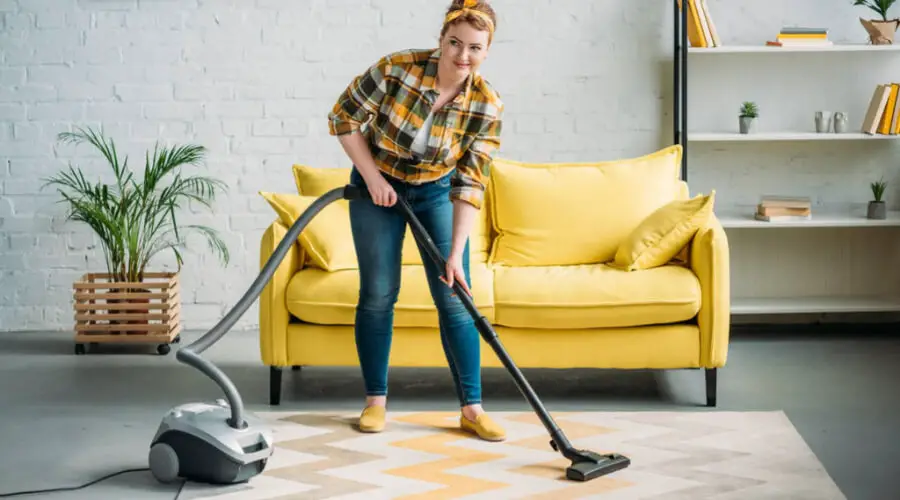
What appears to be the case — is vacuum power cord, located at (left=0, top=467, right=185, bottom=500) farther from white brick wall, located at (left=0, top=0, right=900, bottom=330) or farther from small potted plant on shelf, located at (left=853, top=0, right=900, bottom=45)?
small potted plant on shelf, located at (left=853, top=0, right=900, bottom=45)

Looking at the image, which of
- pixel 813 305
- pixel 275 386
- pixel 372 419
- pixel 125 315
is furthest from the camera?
pixel 813 305

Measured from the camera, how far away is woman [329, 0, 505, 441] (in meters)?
3.12

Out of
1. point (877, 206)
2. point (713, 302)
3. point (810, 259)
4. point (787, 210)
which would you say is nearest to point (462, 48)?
point (713, 302)

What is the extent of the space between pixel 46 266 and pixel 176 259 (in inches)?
22.5

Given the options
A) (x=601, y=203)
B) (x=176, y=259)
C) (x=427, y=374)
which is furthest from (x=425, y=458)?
(x=176, y=259)

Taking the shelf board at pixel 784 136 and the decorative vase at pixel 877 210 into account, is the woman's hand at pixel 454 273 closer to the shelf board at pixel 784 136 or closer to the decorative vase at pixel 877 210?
the shelf board at pixel 784 136

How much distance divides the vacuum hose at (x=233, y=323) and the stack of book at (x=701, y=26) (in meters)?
2.22

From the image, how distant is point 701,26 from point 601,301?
1.62 m

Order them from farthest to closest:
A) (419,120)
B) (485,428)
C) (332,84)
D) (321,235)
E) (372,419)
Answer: (332,84) → (321,235) → (372,419) → (485,428) → (419,120)

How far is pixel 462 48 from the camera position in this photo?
9.82ft

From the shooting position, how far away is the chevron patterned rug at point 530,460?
2.96 metres

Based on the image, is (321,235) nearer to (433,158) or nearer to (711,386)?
(433,158)

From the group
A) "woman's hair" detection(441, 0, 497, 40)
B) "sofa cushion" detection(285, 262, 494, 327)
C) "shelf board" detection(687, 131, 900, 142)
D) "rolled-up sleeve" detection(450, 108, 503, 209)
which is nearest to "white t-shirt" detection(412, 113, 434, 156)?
"rolled-up sleeve" detection(450, 108, 503, 209)

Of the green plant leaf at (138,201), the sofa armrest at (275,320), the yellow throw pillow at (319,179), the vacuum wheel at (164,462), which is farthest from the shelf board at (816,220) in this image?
the vacuum wheel at (164,462)
